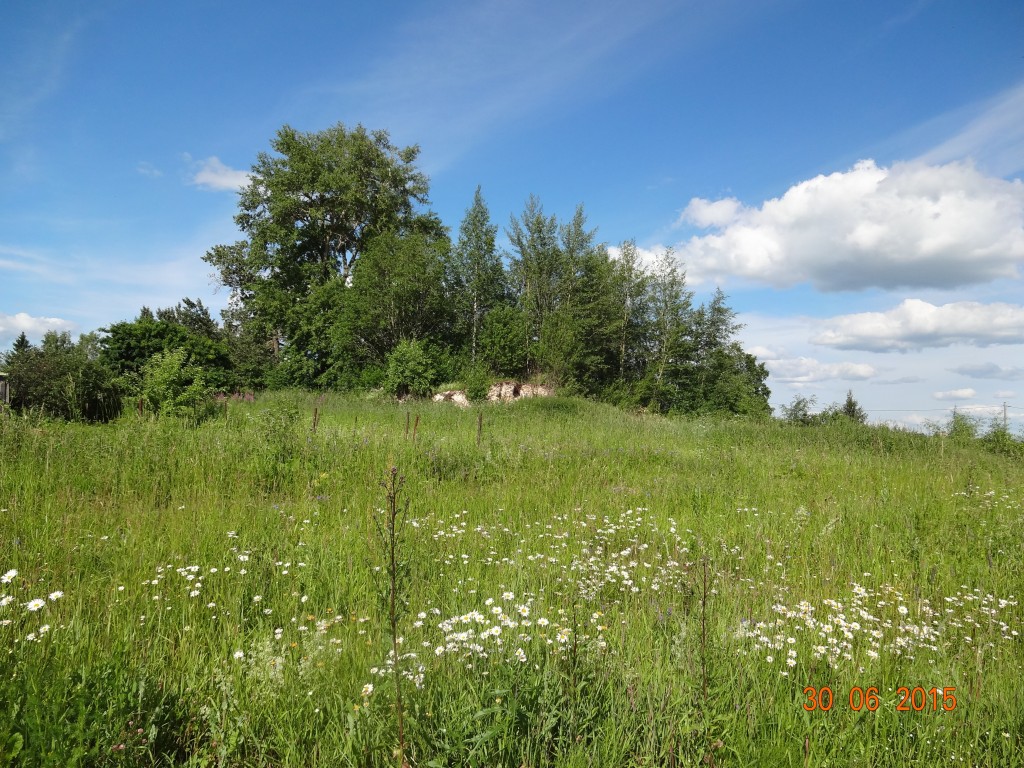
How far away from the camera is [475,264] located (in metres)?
34.3

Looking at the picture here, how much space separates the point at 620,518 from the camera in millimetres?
4945

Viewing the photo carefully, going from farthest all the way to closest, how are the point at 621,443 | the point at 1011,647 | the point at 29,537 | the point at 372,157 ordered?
the point at 372,157
the point at 621,443
the point at 29,537
the point at 1011,647

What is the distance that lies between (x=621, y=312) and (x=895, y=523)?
31.9 m

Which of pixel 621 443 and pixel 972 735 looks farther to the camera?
pixel 621 443

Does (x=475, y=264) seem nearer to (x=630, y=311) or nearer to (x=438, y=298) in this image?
(x=438, y=298)

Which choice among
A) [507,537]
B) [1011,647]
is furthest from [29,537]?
[1011,647]

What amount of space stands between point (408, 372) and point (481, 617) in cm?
2419

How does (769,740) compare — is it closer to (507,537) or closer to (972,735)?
(972,735)

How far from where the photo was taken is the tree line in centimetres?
2923

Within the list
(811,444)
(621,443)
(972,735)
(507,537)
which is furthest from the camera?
(811,444)

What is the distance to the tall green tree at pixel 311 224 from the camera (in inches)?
1270

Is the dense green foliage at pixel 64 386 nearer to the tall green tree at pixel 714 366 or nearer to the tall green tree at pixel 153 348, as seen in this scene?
the tall green tree at pixel 153 348
